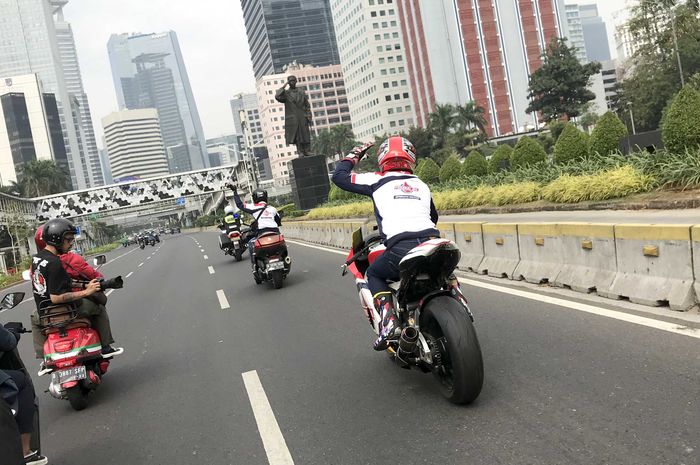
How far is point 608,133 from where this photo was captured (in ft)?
53.9

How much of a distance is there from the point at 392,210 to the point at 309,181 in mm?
32772

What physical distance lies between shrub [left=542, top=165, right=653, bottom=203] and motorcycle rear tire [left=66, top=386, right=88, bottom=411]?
1176cm

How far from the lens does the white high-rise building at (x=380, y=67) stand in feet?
446

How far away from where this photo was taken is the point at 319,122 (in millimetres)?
173000

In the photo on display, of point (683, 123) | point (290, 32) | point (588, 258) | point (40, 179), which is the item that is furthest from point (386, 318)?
point (290, 32)

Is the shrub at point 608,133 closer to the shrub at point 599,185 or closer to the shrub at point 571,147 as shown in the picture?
the shrub at point 571,147

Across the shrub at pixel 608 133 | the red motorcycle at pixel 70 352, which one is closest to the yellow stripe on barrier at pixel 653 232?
the red motorcycle at pixel 70 352

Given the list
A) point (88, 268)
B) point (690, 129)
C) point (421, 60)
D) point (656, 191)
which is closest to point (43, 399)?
point (88, 268)

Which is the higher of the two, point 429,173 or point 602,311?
point 429,173

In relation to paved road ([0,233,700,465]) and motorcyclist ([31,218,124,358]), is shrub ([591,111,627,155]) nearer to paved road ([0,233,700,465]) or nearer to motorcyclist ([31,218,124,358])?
paved road ([0,233,700,465])

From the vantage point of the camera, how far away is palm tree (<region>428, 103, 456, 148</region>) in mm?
89750

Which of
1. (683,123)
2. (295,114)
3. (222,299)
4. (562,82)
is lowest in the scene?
(222,299)

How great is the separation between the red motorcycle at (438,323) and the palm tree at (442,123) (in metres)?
87.8

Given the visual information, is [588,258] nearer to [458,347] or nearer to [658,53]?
[458,347]
